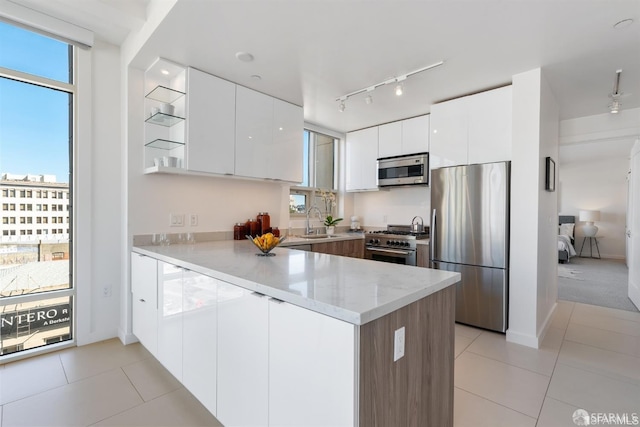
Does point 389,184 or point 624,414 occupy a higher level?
point 389,184

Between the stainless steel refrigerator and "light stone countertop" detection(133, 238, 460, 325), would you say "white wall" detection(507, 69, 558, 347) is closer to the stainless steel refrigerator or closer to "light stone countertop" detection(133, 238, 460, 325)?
the stainless steel refrigerator

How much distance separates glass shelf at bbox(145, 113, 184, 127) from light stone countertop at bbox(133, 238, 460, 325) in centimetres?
127

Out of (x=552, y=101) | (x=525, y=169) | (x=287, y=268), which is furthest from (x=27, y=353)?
(x=552, y=101)

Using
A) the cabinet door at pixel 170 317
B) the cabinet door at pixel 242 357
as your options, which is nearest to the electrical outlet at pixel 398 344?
the cabinet door at pixel 242 357

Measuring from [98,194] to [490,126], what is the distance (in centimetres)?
374

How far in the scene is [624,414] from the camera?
177cm

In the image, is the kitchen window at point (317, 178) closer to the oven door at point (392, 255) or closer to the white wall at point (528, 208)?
the oven door at point (392, 255)

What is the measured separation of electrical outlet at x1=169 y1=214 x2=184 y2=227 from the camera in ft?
9.25

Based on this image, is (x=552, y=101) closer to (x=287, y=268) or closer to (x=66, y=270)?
(x=287, y=268)

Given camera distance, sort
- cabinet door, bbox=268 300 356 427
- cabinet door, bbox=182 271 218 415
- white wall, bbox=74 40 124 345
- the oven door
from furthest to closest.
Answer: the oven door, white wall, bbox=74 40 124 345, cabinet door, bbox=182 271 218 415, cabinet door, bbox=268 300 356 427

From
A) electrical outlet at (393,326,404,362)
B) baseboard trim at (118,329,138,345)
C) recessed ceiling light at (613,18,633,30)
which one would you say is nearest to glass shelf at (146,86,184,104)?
baseboard trim at (118,329,138,345)

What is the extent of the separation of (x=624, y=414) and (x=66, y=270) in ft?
13.6

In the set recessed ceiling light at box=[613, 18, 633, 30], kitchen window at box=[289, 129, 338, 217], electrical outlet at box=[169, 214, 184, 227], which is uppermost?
recessed ceiling light at box=[613, 18, 633, 30]

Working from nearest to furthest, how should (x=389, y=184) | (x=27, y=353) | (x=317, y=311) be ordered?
(x=317, y=311) < (x=27, y=353) < (x=389, y=184)
